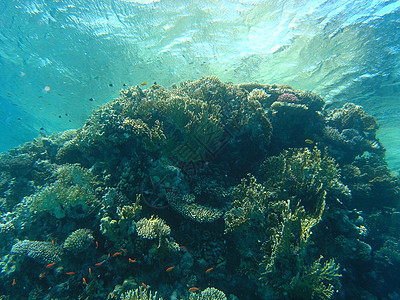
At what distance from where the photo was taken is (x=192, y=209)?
445 centimetres

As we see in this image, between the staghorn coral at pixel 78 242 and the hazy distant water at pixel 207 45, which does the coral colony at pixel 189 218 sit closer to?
the staghorn coral at pixel 78 242

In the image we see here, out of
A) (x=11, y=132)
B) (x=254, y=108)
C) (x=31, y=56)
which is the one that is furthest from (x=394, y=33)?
(x=11, y=132)

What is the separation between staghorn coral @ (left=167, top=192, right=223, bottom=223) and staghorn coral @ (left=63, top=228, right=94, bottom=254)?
218 centimetres

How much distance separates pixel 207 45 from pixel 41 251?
18.2 metres

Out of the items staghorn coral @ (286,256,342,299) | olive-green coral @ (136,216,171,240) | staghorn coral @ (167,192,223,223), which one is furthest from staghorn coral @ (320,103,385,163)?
olive-green coral @ (136,216,171,240)

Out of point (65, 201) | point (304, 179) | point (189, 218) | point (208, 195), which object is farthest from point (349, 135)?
point (65, 201)

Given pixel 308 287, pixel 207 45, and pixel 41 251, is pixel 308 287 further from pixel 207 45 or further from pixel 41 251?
pixel 207 45

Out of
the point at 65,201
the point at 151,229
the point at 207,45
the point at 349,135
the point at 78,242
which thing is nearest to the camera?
the point at 151,229

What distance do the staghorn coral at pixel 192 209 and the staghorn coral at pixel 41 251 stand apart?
3.03 m

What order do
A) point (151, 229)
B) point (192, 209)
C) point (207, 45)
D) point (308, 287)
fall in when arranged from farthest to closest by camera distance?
point (207, 45), point (192, 209), point (151, 229), point (308, 287)

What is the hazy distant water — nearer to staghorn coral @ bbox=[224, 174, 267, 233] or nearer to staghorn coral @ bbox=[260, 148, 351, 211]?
staghorn coral @ bbox=[224, 174, 267, 233]

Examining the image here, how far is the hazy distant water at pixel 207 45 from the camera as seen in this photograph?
12383 millimetres

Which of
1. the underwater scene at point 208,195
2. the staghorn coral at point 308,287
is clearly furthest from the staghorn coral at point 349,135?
the staghorn coral at point 308,287

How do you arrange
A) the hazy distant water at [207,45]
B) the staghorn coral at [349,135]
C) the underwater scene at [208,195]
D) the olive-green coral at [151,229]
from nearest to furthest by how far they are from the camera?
the olive-green coral at [151,229] < the underwater scene at [208,195] < the staghorn coral at [349,135] < the hazy distant water at [207,45]
